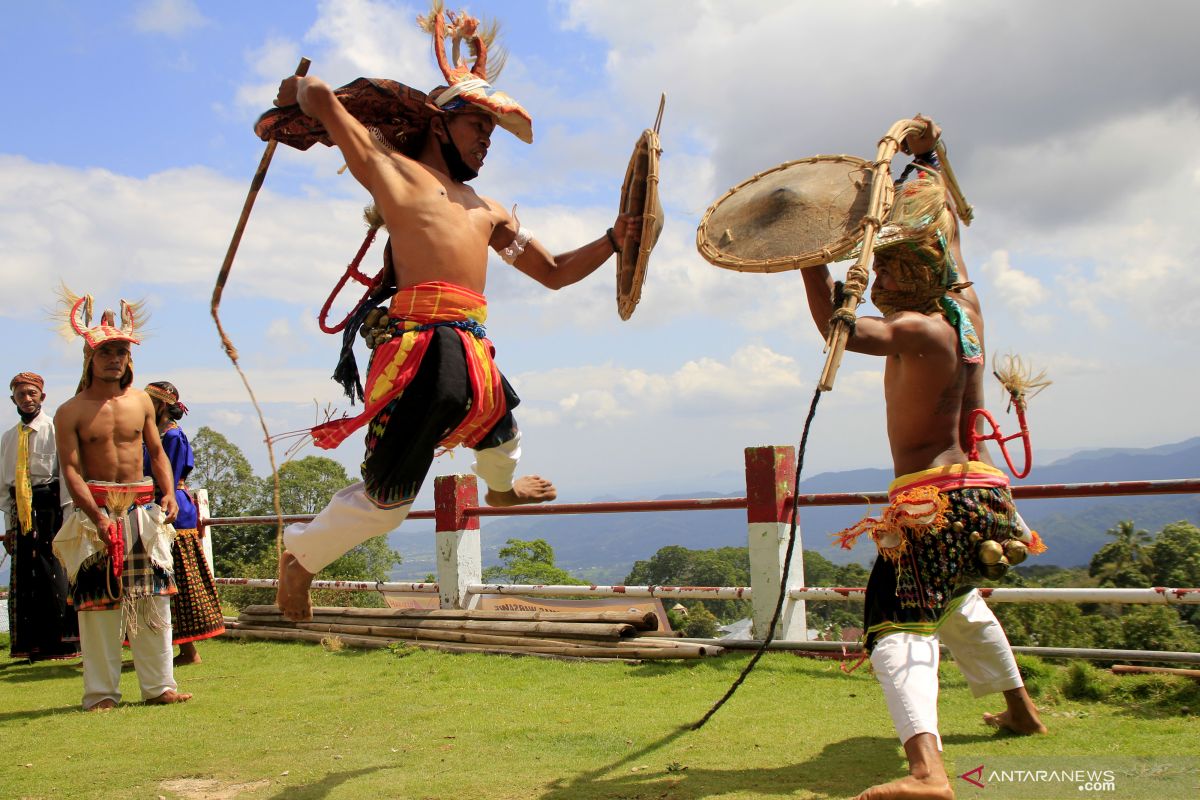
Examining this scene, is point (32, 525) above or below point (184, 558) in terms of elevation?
above

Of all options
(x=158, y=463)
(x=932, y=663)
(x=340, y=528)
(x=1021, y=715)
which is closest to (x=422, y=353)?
(x=340, y=528)

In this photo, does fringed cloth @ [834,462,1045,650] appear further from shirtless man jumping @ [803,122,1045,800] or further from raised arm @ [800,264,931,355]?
raised arm @ [800,264,931,355]

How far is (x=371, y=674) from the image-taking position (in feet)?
21.4

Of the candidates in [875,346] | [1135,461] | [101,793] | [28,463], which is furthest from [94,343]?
[1135,461]

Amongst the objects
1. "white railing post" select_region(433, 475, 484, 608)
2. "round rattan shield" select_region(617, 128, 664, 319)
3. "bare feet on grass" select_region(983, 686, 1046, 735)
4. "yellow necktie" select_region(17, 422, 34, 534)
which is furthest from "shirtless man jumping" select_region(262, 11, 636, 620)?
"yellow necktie" select_region(17, 422, 34, 534)

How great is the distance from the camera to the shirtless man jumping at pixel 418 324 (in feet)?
12.0

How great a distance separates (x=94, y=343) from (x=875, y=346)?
4.55m

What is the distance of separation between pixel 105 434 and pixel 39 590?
2494 mm

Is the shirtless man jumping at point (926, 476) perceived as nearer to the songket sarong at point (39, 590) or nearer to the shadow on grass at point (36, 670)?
the shadow on grass at point (36, 670)

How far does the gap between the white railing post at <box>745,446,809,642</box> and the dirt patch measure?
3.49m

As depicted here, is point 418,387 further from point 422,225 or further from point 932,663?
point 932,663

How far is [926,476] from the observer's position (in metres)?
3.69

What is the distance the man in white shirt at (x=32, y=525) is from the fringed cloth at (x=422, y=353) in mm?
4750

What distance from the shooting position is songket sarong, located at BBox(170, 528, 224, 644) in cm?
713
